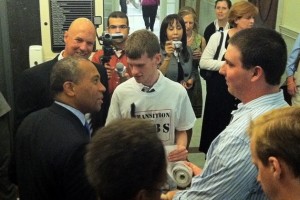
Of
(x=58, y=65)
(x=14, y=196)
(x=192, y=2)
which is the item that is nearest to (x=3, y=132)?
(x=14, y=196)

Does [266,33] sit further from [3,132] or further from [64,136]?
[3,132]

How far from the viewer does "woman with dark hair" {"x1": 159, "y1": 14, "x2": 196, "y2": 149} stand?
3150 millimetres

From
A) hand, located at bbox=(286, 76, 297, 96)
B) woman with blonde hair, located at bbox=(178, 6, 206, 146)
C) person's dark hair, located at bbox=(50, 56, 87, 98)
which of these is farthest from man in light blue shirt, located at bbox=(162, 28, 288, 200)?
hand, located at bbox=(286, 76, 297, 96)

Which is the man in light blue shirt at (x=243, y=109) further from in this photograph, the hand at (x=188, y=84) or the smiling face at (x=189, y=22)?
the smiling face at (x=189, y=22)

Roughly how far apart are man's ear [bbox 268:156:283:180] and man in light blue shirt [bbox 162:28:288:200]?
274 mm

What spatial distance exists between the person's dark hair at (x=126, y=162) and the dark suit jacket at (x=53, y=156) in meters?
0.41

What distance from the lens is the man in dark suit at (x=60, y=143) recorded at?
1548 mm

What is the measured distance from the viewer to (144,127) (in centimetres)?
118

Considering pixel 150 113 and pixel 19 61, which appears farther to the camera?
pixel 19 61

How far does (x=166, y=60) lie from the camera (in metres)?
3.14

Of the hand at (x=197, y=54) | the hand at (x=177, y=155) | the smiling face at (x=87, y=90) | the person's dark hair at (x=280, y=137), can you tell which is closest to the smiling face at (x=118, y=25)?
the hand at (x=197, y=54)

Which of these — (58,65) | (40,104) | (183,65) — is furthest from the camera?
(183,65)

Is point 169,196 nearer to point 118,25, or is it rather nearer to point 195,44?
point 118,25

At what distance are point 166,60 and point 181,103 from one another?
880 millimetres
